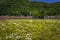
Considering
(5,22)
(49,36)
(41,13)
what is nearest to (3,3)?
(5,22)

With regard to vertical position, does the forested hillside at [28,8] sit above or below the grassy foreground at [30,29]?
above

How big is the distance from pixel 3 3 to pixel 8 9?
1.51ft

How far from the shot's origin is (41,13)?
7.13 metres

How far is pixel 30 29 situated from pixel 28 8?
5.57 feet

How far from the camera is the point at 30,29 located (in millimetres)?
5867

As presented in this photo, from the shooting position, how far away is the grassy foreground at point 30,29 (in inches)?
211

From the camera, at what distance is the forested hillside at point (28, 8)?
6974 mm

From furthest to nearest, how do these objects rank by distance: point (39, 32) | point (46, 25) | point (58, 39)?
point (46, 25)
point (39, 32)
point (58, 39)

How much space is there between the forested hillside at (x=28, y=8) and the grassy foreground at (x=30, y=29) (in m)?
0.50

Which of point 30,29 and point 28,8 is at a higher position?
point 28,8

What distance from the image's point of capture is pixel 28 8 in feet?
23.7

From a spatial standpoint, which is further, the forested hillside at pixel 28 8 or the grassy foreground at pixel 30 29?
the forested hillside at pixel 28 8

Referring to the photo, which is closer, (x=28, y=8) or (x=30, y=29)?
(x=30, y=29)

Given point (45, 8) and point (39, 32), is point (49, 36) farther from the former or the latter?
point (45, 8)
